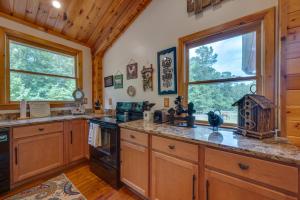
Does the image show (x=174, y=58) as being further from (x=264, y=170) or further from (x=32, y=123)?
(x=32, y=123)

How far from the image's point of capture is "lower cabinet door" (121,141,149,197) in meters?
1.76

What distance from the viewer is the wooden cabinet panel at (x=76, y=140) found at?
2.74m

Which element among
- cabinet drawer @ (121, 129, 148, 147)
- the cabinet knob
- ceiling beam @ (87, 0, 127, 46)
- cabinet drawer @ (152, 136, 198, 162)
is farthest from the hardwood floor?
ceiling beam @ (87, 0, 127, 46)

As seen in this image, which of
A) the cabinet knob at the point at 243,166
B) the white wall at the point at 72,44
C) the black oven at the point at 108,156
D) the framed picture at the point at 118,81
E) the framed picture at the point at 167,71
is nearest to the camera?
the cabinet knob at the point at 243,166

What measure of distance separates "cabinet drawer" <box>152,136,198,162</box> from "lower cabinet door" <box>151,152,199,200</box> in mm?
55

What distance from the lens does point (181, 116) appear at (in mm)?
1990

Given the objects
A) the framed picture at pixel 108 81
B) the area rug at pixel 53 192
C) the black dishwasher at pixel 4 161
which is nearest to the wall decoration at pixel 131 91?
the framed picture at pixel 108 81

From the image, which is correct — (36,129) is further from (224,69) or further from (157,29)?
(224,69)

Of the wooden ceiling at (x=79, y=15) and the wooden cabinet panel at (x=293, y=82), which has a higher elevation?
the wooden ceiling at (x=79, y=15)

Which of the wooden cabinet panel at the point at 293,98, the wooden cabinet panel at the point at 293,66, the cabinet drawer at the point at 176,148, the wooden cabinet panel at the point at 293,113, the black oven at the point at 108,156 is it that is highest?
the wooden cabinet panel at the point at 293,66

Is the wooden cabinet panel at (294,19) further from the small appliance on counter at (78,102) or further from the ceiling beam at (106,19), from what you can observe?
the small appliance on counter at (78,102)

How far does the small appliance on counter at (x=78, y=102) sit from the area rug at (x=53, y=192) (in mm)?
1354

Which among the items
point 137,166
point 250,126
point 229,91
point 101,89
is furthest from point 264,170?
point 101,89

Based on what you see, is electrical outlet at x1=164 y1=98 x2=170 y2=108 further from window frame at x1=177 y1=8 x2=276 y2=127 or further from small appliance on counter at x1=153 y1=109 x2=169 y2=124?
window frame at x1=177 y1=8 x2=276 y2=127
